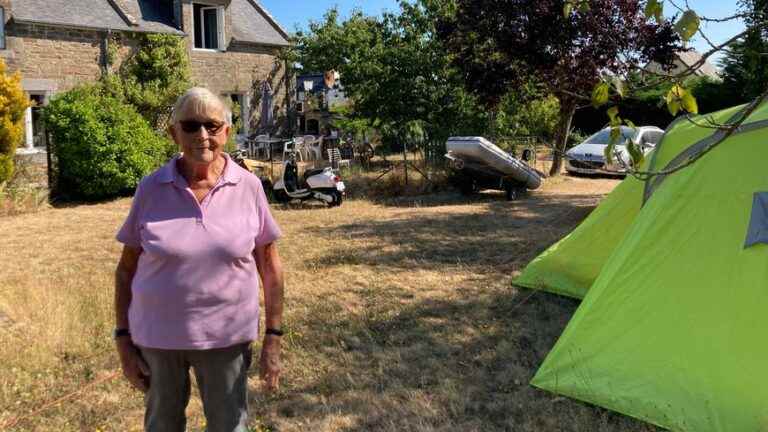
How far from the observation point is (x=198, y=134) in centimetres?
255

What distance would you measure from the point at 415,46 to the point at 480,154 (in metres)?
7.25

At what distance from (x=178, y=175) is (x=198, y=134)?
6.8 inches

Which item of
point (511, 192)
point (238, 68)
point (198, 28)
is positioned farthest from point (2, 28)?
point (511, 192)

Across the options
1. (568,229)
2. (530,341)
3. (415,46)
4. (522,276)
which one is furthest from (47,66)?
(530,341)

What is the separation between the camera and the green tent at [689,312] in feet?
11.6

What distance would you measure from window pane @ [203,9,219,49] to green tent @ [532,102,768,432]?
57.5 feet

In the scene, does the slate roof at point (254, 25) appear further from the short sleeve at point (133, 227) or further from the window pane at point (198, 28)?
the short sleeve at point (133, 227)

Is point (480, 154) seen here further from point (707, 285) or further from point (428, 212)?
point (707, 285)

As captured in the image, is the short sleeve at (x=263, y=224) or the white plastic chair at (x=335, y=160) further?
the white plastic chair at (x=335, y=160)

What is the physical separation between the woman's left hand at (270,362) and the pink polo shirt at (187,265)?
237mm

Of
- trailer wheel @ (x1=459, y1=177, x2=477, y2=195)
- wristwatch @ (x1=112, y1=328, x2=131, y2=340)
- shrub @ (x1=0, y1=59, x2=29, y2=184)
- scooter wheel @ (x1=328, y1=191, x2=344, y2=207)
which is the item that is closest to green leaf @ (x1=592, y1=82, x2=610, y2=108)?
wristwatch @ (x1=112, y1=328, x2=131, y2=340)

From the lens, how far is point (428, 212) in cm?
1163

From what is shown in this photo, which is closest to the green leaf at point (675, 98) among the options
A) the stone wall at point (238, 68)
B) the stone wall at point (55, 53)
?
the stone wall at point (55, 53)

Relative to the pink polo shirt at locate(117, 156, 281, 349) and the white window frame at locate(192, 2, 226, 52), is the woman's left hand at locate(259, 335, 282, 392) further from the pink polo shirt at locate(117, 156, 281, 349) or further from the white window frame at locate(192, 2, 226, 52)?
the white window frame at locate(192, 2, 226, 52)
